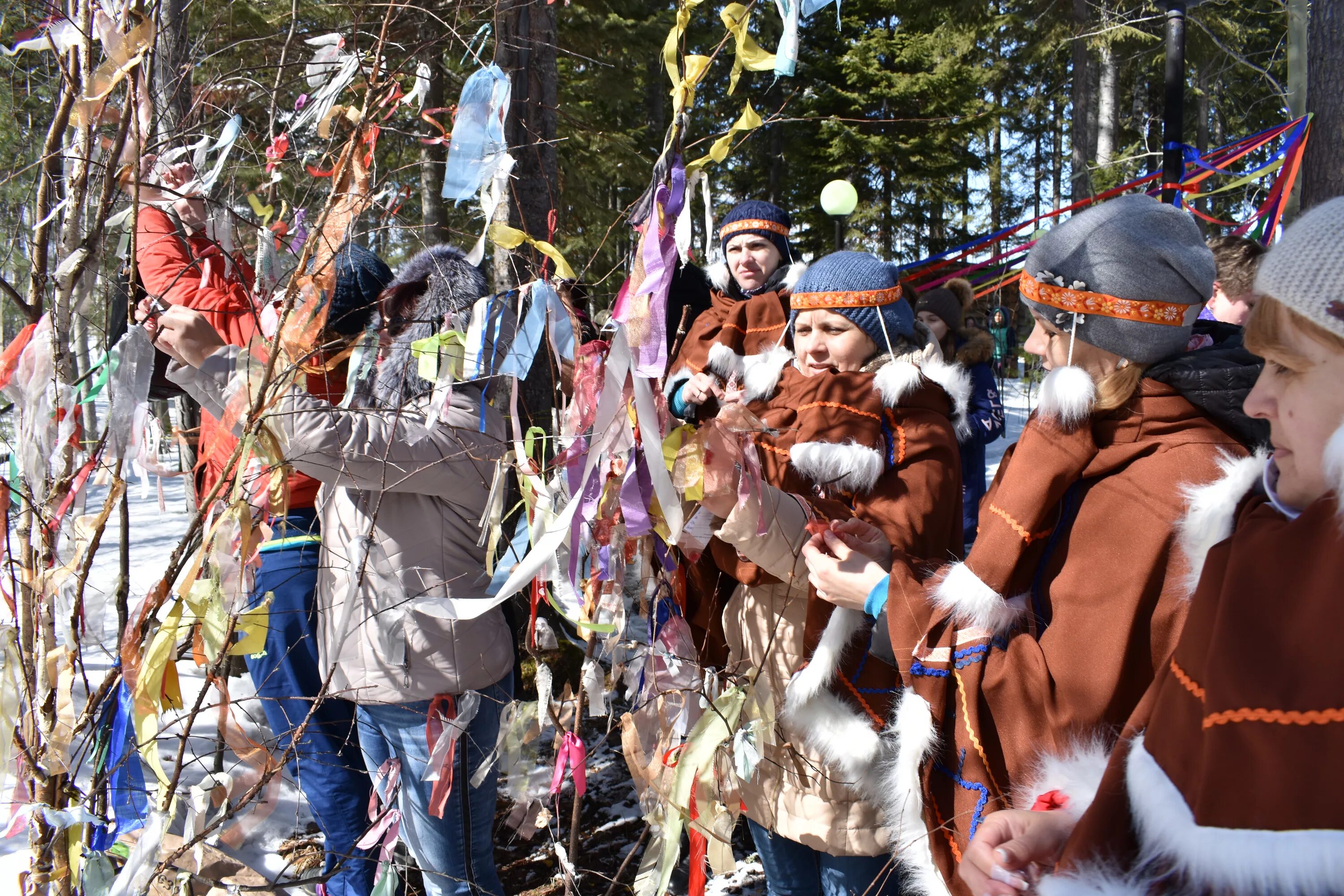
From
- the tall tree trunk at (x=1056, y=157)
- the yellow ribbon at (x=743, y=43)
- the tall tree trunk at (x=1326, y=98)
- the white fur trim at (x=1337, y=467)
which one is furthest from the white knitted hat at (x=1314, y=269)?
the tall tree trunk at (x=1056, y=157)

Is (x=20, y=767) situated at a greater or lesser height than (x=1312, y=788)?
lesser

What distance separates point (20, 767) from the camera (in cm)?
149

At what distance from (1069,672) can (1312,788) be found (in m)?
0.55

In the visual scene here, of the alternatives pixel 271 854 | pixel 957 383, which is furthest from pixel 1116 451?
pixel 271 854

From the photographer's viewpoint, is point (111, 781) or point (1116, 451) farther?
point (111, 781)

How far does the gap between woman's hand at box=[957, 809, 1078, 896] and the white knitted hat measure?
684 mm

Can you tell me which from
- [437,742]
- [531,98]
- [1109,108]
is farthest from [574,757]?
[1109,108]

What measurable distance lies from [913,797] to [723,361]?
68.2 inches

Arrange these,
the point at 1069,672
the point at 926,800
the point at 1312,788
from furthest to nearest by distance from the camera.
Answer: the point at 926,800 → the point at 1069,672 → the point at 1312,788

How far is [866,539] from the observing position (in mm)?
1747

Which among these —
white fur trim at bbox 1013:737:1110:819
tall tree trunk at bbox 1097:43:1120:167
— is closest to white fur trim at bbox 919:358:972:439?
white fur trim at bbox 1013:737:1110:819

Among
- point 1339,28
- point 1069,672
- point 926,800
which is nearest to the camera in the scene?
point 1069,672

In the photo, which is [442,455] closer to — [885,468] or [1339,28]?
[885,468]

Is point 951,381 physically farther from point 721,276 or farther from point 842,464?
point 721,276
